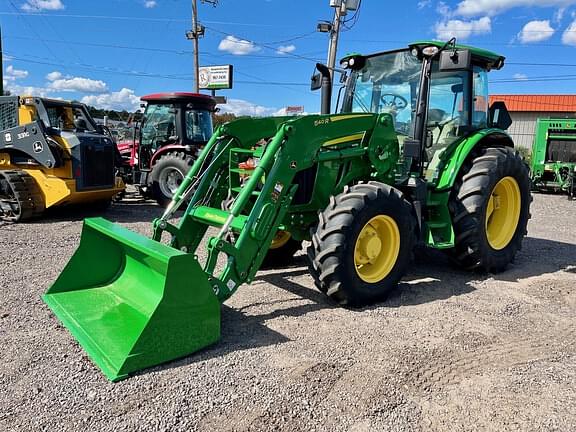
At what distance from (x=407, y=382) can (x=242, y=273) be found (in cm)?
140

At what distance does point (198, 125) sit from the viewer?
10312 mm

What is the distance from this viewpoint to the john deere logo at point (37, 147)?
7.96m

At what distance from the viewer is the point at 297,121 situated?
3.99 metres

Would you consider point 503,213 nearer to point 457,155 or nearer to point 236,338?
point 457,155

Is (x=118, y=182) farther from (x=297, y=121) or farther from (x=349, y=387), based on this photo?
(x=349, y=387)

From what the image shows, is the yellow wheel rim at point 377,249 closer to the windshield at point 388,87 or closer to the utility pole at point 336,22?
the windshield at point 388,87

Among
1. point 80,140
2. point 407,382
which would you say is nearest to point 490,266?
point 407,382

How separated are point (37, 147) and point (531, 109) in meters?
40.0

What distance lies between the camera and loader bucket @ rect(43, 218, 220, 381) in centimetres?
305

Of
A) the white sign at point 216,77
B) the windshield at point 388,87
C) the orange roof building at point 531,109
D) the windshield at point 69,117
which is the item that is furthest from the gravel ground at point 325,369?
the orange roof building at point 531,109

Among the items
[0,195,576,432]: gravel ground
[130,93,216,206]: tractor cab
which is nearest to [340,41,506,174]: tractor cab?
[0,195,576,432]: gravel ground

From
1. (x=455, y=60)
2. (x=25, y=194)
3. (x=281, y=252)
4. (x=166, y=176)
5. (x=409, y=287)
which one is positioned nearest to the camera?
(x=455, y=60)

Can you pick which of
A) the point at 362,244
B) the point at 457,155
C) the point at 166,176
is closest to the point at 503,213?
→ the point at 457,155

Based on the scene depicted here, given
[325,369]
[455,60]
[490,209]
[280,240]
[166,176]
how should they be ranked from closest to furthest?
[325,369], [455,60], [280,240], [490,209], [166,176]
